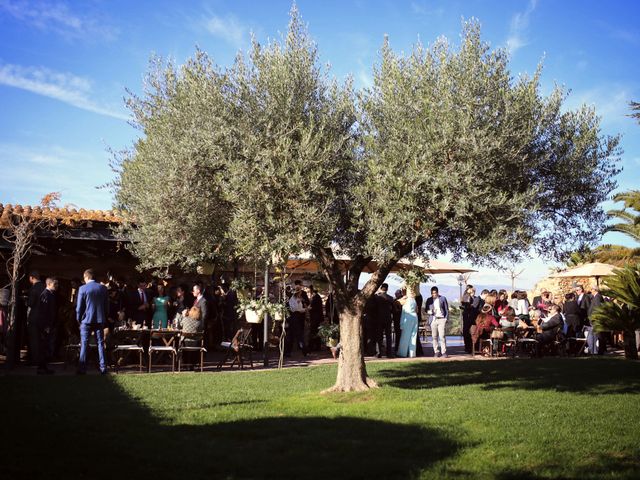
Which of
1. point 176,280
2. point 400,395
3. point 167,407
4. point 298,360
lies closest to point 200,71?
point 167,407

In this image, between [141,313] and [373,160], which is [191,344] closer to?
[141,313]

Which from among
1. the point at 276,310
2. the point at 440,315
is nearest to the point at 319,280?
the point at 276,310

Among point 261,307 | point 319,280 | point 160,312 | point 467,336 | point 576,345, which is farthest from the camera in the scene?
point 467,336

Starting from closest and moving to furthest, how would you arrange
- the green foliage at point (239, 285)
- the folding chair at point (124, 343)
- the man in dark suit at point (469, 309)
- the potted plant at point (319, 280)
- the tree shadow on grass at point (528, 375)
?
the green foliage at point (239, 285) < the tree shadow on grass at point (528, 375) < the potted plant at point (319, 280) < the folding chair at point (124, 343) < the man in dark suit at point (469, 309)

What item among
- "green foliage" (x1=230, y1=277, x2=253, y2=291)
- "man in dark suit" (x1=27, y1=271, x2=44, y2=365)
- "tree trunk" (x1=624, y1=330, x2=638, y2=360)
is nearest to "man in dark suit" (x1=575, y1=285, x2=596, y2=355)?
"tree trunk" (x1=624, y1=330, x2=638, y2=360)

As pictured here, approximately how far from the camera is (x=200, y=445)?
7066 mm

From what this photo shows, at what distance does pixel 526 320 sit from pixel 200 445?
48.7ft

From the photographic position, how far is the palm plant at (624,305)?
14.2 meters

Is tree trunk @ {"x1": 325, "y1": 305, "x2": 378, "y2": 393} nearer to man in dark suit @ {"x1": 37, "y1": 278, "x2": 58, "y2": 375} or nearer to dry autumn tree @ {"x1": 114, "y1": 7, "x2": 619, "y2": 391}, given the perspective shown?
dry autumn tree @ {"x1": 114, "y1": 7, "x2": 619, "y2": 391}

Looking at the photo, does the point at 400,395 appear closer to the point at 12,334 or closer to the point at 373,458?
the point at 373,458

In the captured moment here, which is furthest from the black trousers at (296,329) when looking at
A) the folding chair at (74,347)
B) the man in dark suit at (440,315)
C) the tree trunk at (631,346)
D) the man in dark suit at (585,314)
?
the tree trunk at (631,346)

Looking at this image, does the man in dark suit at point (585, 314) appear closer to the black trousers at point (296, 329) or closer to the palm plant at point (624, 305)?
the palm plant at point (624, 305)

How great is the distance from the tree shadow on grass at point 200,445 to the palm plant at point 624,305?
27.2 ft

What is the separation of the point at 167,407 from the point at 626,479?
613 centimetres
